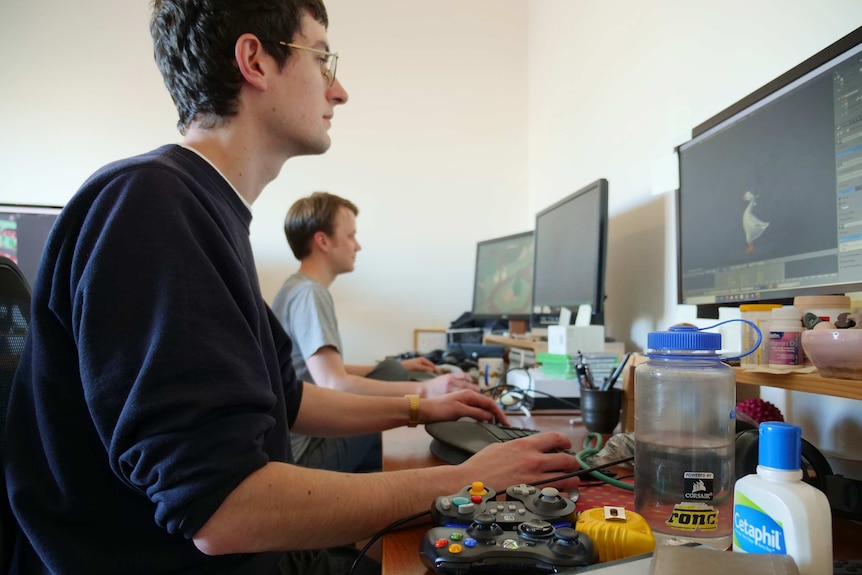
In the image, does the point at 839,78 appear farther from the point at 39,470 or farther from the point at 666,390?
the point at 39,470

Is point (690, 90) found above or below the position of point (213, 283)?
above

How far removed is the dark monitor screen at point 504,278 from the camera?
232cm

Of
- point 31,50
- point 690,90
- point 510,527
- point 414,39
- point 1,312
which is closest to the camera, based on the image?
point 510,527

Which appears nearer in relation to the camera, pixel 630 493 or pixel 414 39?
pixel 630 493

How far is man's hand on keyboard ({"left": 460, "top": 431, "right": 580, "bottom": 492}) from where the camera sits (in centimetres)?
63

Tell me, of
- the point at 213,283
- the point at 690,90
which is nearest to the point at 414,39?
the point at 690,90

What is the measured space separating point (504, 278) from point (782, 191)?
5.55 ft

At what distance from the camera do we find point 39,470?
2.04ft

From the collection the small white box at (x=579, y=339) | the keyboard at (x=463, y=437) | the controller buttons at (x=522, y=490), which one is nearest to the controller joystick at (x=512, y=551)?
the controller buttons at (x=522, y=490)

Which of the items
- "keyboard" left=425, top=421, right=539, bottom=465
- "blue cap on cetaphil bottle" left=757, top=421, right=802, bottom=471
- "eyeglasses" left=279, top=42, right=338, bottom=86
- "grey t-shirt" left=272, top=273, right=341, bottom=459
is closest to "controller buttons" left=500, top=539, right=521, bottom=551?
"blue cap on cetaphil bottle" left=757, top=421, right=802, bottom=471

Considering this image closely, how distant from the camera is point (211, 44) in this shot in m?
0.84

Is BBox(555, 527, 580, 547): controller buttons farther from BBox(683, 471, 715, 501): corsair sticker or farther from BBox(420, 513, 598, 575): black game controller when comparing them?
BBox(683, 471, 715, 501): corsair sticker

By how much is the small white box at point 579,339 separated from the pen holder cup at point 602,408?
15.1 inches

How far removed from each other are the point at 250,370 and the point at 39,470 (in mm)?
302
